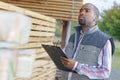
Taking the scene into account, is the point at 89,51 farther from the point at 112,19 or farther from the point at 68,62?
the point at 112,19

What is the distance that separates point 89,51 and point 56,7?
3322 mm

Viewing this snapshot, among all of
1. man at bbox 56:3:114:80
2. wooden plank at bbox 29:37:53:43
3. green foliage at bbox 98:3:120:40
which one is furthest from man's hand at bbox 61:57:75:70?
green foliage at bbox 98:3:120:40

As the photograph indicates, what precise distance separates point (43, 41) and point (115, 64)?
10.0 meters

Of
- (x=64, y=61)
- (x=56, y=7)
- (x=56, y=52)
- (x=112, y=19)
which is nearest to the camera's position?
(x=56, y=52)

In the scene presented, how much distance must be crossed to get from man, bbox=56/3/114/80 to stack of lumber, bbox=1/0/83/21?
10.2ft

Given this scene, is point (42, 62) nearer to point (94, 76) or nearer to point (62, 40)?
point (94, 76)

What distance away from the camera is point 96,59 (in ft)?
8.57

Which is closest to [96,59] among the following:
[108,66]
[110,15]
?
[108,66]

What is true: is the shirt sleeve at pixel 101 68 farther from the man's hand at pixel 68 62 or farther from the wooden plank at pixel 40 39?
the wooden plank at pixel 40 39

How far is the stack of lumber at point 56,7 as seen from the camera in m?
5.85

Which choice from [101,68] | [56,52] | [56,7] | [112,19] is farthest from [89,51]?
[112,19]

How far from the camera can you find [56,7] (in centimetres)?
589

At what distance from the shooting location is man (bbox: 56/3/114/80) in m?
2.54

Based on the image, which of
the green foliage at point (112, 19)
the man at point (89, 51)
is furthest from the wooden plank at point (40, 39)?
the green foliage at point (112, 19)
